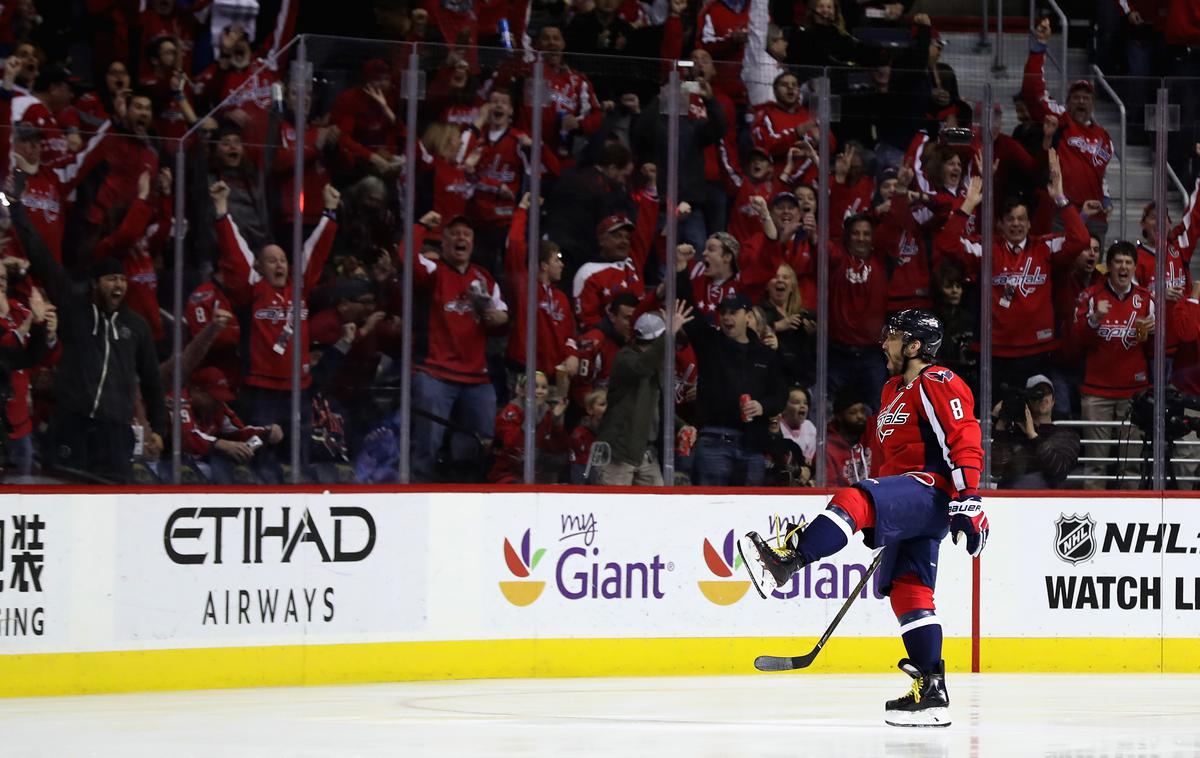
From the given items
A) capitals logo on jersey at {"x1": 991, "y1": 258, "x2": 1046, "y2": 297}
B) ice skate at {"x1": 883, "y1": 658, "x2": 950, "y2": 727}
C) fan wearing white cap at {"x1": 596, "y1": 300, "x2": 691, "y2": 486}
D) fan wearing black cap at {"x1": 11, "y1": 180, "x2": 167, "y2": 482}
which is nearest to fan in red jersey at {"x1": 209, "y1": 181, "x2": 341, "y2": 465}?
fan wearing black cap at {"x1": 11, "y1": 180, "x2": 167, "y2": 482}

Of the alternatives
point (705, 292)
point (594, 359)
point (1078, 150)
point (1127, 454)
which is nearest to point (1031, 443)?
point (1127, 454)

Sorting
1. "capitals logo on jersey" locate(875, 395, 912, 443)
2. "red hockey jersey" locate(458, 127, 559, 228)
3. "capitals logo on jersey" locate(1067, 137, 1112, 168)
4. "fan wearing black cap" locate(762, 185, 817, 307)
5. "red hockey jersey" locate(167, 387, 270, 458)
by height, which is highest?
"capitals logo on jersey" locate(1067, 137, 1112, 168)

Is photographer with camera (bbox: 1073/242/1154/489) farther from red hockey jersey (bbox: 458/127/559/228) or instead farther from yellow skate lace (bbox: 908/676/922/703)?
red hockey jersey (bbox: 458/127/559/228)

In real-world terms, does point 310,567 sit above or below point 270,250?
below

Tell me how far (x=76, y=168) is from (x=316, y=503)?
1.80 meters

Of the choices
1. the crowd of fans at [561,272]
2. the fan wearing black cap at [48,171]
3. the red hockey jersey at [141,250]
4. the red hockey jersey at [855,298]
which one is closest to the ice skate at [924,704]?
the crowd of fans at [561,272]

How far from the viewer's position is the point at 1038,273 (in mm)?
8844

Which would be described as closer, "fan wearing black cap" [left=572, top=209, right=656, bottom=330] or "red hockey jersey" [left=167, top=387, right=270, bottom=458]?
"red hockey jersey" [left=167, top=387, right=270, bottom=458]

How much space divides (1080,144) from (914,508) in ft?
10.7

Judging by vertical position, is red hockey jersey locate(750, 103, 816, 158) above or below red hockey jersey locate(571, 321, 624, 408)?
above

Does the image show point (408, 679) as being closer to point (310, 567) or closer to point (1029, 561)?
point (310, 567)

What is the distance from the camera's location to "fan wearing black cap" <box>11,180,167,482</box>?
7570 mm

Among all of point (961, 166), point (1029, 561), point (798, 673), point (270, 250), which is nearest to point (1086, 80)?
point (961, 166)

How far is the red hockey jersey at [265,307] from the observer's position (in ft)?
26.0
